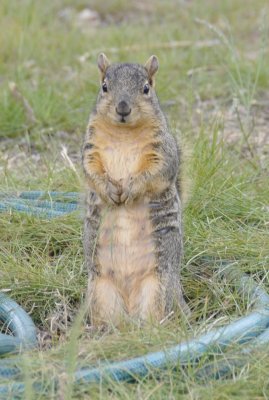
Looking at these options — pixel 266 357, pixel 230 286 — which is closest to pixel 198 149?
pixel 230 286

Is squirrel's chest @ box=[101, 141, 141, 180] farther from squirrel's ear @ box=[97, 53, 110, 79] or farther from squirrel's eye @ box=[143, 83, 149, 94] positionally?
squirrel's ear @ box=[97, 53, 110, 79]

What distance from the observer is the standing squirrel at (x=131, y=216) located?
3660mm

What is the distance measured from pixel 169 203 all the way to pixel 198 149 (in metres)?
1.13

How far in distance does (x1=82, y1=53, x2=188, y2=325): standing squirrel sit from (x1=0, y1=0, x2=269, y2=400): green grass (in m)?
0.13

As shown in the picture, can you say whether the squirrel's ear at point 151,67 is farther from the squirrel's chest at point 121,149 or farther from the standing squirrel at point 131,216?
the squirrel's chest at point 121,149

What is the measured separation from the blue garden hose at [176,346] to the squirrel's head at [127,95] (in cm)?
76

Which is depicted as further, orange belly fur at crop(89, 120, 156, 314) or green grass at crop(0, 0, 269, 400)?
orange belly fur at crop(89, 120, 156, 314)

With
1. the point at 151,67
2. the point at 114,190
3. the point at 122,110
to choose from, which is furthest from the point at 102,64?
the point at 114,190

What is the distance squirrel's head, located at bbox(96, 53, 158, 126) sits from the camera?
360 cm

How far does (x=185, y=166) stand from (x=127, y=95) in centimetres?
81

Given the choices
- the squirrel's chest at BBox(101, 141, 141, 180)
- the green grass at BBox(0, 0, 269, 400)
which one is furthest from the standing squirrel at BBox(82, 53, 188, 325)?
the green grass at BBox(0, 0, 269, 400)

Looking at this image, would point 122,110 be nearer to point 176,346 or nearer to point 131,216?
point 131,216

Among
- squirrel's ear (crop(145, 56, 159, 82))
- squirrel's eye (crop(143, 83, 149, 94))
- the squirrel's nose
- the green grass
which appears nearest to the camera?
the green grass

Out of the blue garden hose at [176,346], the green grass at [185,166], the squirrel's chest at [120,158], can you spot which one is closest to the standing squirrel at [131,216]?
the squirrel's chest at [120,158]
